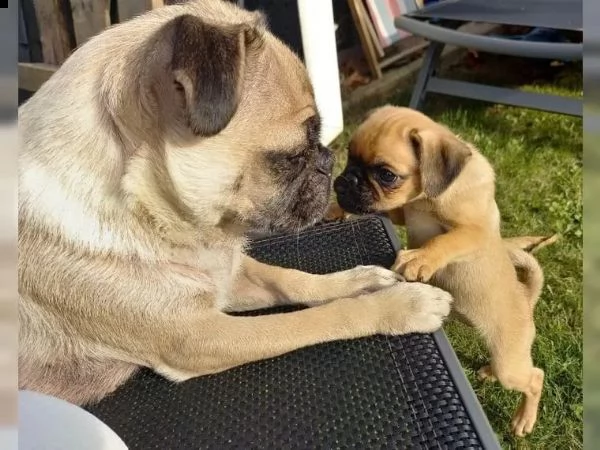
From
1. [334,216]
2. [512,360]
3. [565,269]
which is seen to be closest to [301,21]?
[334,216]

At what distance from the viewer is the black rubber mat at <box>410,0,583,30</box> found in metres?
5.15

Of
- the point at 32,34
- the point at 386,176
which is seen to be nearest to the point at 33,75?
the point at 32,34

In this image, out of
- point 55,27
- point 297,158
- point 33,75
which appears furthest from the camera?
point 55,27

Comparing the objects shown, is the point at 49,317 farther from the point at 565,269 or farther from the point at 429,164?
the point at 565,269

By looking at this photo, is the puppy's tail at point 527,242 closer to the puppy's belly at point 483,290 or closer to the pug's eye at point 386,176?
the puppy's belly at point 483,290

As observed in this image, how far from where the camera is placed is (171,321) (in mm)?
1882

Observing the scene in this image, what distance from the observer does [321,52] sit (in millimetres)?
4254

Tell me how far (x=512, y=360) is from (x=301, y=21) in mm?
2491

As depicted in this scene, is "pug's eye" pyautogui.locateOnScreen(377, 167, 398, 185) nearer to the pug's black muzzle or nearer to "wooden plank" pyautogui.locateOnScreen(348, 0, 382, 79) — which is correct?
the pug's black muzzle

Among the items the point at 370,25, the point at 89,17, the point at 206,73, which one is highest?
the point at 206,73

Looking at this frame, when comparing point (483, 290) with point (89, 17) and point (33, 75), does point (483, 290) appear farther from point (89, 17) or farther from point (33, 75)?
point (33, 75)

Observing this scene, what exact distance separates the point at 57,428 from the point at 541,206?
358cm

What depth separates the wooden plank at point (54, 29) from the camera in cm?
405

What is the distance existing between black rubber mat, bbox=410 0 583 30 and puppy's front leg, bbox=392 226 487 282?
304cm
